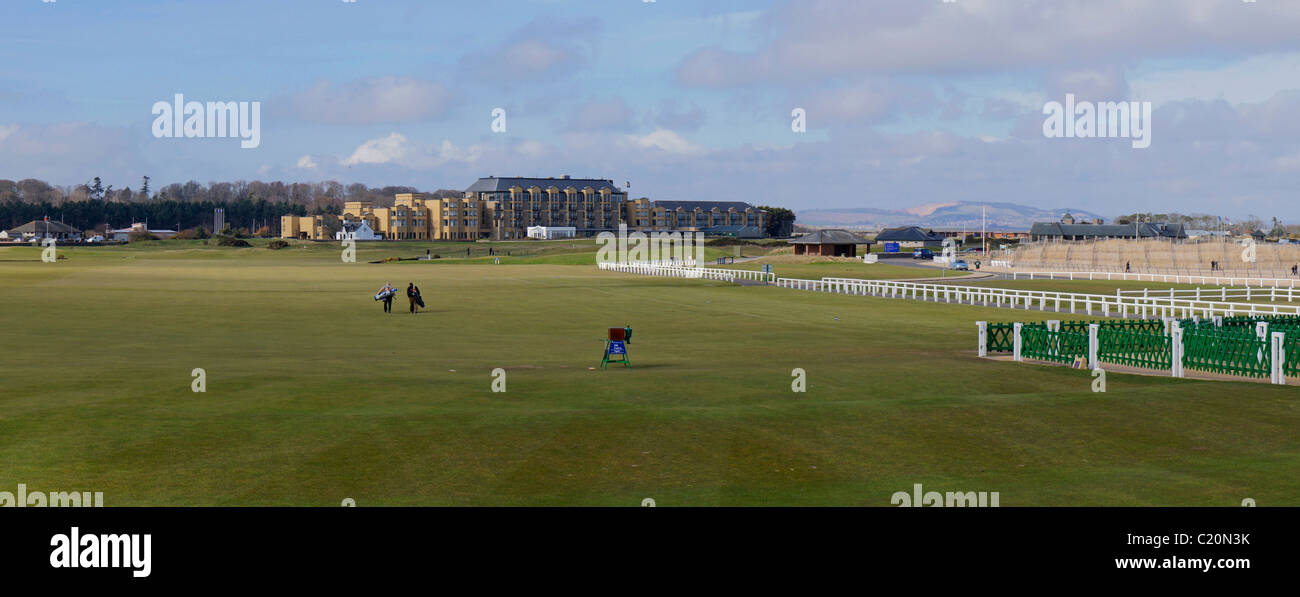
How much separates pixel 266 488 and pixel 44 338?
94.4 feet

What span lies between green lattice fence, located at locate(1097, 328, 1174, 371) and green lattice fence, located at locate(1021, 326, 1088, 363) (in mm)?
492

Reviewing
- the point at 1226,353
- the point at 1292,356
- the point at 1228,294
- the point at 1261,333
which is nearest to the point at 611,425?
the point at 1261,333

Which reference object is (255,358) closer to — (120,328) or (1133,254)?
(120,328)

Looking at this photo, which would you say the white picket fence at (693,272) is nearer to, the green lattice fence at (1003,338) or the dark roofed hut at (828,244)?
the dark roofed hut at (828,244)

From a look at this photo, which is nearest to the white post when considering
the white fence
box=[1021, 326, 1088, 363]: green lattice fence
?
box=[1021, 326, 1088, 363]: green lattice fence

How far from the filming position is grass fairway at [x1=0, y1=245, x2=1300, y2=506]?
42.4ft

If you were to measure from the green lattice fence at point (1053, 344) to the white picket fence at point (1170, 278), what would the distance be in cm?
5496

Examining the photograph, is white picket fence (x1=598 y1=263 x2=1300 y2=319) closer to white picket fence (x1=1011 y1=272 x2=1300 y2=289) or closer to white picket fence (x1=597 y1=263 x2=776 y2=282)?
white picket fence (x1=597 y1=263 x2=776 y2=282)

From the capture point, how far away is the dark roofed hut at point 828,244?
15975cm

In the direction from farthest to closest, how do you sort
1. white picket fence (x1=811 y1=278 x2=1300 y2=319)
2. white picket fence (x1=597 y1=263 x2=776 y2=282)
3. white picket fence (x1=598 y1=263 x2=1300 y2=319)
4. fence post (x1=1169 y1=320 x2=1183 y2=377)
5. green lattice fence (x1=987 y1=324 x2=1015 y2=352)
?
1. white picket fence (x1=597 y1=263 x2=776 y2=282)
2. white picket fence (x1=598 y1=263 x2=1300 y2=319)
3. white picket fence (x1=811 y1=278 x2=1300 y2=319)
4. green lattice fence (x1=987 y1=324 x2=1015 y2=352)
5. fence post (x1=1169 y1=320 x2=1183 y2=377)

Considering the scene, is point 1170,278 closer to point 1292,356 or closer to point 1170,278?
point 1170,278

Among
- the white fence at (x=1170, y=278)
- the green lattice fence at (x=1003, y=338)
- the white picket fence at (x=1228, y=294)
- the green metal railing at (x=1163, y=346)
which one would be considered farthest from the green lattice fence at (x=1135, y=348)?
the white fence at (x=1170, y=278)
